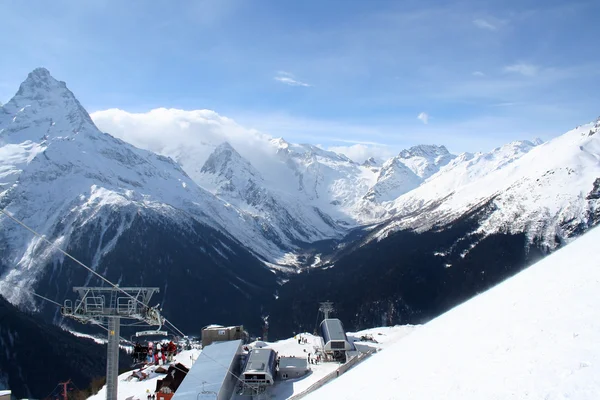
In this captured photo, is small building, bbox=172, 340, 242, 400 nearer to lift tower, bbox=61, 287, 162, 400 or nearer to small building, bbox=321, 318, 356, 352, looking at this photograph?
small building, bbox=321, 318, 356, 352

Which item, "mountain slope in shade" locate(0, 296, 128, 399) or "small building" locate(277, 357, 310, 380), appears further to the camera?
"mountain slope in shade" locate(0, 296, 128, 399)

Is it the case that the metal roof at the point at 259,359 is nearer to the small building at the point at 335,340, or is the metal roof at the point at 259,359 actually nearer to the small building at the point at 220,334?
the small building at the point at 335,340

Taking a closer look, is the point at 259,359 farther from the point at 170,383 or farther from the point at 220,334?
the point at 220,334

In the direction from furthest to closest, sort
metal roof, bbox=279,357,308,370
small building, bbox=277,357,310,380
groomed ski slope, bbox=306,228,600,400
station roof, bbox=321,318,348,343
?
station roof, bbox=321,318,348,343 → metal roof, bbox=279,357,308,370 → small building, bbox=277,357,310,380 → groomed ski slope, bbox=306,228,600,400

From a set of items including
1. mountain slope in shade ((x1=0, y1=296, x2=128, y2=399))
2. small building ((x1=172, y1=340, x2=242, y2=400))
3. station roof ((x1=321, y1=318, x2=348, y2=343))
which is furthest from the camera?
mountain slope in shade ((x1=0, y1=296, x2=128, y2=399))

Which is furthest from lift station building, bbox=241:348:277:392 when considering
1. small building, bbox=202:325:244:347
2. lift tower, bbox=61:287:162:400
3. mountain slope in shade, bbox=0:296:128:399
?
mountain slope in shade, bbox=0:296:128:399

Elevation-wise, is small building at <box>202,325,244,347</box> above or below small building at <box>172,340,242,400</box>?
below

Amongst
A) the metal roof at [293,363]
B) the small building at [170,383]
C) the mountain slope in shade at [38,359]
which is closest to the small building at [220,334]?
the metal roof at [293,363]

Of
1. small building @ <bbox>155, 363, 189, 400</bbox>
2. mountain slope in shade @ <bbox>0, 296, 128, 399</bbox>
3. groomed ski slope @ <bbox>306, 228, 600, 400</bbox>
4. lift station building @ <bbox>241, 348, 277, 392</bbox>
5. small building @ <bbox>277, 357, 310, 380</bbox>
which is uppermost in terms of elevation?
groomed ski slope @ <bbox>306, 228, 600, 400</bbox>
